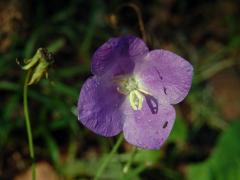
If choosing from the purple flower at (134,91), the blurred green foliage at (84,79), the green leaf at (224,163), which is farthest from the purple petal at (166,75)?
the green leaf at (224,163)

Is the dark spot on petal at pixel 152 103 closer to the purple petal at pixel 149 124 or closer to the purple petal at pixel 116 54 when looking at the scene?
the purple petal at pixel 149 124

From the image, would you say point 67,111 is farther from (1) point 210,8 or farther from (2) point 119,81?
(1) point 210,8

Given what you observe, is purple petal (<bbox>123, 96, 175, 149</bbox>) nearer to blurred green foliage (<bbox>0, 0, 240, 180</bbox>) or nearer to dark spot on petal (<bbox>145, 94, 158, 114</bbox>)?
dark spot on petal (<bbox>145, 94, 158, 114</bbox>)

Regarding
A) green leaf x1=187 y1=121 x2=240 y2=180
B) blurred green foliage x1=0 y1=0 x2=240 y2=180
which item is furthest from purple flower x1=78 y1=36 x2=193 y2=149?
green leaf x1=187 y1=121 x2=240 y2=180

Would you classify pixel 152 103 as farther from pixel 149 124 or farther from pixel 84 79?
pixel 84 79

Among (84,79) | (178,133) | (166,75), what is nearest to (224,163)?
(178,133)

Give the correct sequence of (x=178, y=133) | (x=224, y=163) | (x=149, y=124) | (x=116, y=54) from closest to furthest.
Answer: (x=116, y=54), (x=149, y=124), (x=224, y=163), (x=178, y=133)

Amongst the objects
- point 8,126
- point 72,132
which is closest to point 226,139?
point 72,132
